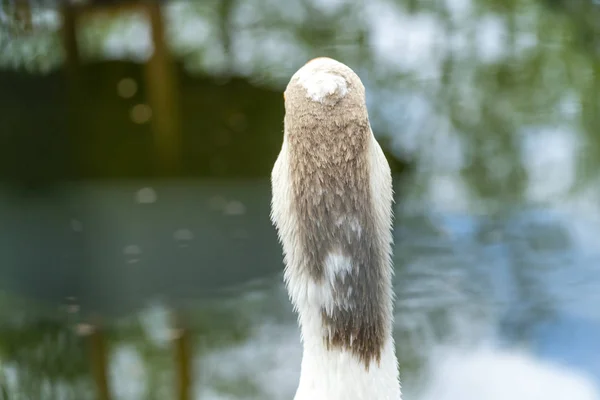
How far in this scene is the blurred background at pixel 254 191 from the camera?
3.20m

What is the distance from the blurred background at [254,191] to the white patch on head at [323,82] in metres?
1.95

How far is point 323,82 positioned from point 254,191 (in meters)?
3.25

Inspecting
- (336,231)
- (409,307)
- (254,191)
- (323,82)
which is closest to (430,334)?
(409,307)

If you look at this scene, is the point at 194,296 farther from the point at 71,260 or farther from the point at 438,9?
the point at 438,9

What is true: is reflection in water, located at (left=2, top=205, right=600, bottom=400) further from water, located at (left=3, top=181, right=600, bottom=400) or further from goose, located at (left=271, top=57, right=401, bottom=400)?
goose, located at (left=271, top=57, right=401, bottom=400)

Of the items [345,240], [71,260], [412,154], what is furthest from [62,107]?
[345,240]

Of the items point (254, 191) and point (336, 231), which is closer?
point (336, 231)

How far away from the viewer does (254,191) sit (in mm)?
4402

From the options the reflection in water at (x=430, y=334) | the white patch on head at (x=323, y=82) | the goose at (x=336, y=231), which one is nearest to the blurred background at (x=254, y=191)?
the reflection in water at (x=430, y=334)

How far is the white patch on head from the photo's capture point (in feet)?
3.81

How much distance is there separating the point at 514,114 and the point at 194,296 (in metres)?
2.41

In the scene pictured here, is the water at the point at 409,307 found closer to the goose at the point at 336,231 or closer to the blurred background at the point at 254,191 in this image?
the blurred background at the point at 254,191

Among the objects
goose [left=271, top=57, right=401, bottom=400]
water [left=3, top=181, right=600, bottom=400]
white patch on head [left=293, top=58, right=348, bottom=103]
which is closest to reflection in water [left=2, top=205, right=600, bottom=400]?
water [left=3, top=181, right=600, bottom=400]

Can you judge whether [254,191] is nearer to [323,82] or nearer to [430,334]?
[430,334]
